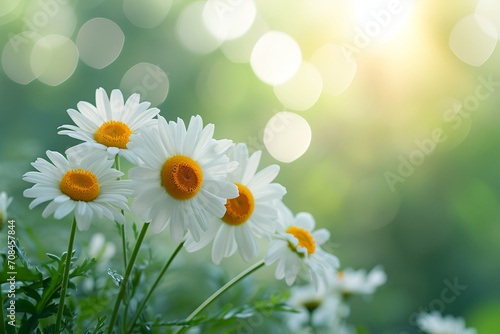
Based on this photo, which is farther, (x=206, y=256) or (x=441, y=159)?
(x=441, y=159)

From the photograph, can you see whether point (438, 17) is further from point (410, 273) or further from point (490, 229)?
point (410, 273)

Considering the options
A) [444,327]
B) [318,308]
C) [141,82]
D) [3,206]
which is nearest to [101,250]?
[3,206]

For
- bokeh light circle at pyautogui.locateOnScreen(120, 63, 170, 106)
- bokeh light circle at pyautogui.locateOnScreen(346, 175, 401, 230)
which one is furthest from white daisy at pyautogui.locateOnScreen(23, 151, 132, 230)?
bokeh light circle at pyautogui.locateOnScreen(346, 175, 401, 230)

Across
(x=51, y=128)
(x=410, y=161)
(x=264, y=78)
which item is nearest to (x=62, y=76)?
(x=51, y=128)

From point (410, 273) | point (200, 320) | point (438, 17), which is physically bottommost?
point (200, 320)

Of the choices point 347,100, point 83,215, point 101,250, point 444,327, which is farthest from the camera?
point 347,100

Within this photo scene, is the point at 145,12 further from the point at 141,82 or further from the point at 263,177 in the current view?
the point at 263,177
